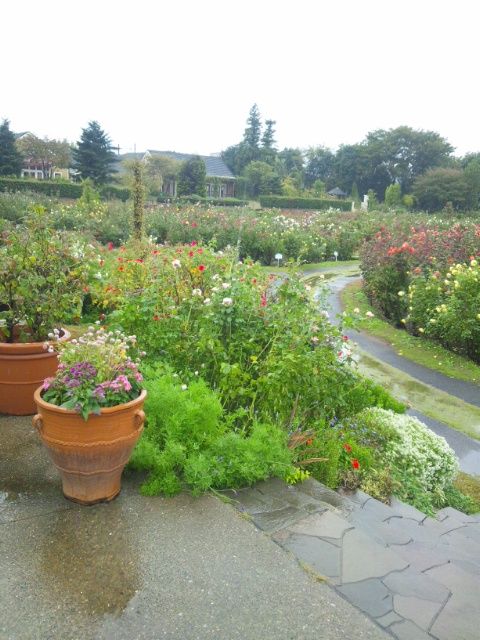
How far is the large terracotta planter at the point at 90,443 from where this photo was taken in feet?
8.38

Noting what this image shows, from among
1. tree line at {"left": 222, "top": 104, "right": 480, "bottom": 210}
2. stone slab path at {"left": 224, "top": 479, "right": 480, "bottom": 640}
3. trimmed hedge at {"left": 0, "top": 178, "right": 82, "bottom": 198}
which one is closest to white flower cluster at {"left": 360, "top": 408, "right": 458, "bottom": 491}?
stone slab path at {"left": 224, "top": 479, "right": 480, "bottom": 640}

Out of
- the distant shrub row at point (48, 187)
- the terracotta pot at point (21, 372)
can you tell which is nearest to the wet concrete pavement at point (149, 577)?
the terracotta pot at point (21, 372)

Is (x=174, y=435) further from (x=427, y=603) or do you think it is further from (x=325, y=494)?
(x=427, y=603)

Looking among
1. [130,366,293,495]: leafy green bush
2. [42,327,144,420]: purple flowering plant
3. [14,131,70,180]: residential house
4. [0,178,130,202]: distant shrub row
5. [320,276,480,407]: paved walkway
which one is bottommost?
[320,276,480,407]: paved walkway

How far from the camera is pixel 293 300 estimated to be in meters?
4.16

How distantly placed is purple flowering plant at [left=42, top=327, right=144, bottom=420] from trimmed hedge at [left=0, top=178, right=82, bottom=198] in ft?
95.4

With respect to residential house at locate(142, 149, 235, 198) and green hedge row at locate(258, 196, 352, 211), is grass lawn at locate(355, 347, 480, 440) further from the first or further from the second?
residential house at locate(142, 149, 235, 198)

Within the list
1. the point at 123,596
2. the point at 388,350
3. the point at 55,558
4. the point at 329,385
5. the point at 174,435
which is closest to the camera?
the point at 123,596

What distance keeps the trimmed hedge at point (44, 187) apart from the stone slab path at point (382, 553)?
96.8ft

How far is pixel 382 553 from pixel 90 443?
152cm

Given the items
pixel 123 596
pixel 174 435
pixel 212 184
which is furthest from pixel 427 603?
pixel 212 184

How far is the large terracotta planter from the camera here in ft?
8.38

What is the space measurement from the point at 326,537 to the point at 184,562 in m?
0.74

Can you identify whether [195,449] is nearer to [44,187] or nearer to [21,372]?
[21,372]
